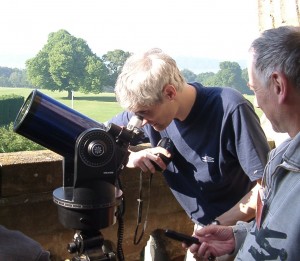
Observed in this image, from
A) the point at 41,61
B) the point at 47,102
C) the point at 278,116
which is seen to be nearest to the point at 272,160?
the point at 278,116

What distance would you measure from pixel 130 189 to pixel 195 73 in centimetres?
92

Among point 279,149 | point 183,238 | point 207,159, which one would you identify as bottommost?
point 183,238

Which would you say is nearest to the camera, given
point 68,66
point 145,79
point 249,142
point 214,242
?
point 214,242

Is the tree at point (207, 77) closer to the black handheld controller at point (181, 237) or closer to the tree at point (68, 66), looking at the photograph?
the tree at point (68, 66)

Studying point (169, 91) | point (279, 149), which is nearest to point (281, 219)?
point (279, 149)

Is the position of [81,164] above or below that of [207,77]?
below

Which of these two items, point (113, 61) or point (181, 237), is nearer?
point (181, 237)

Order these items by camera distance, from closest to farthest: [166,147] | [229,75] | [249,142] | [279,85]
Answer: [279,85]
[249,142]
[166,147]
[229,75]

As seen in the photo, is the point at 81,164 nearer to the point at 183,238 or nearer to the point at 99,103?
the point at 183,238

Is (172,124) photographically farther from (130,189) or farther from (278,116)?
(278,116)

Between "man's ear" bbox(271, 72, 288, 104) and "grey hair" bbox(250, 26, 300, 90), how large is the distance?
0.04 feet

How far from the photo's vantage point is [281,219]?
1148 mm

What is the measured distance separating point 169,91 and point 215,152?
357 millimetres

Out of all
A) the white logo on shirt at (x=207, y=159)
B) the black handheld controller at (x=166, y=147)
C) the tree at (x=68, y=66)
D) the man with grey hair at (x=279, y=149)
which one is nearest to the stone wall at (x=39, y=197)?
the tree at (x=68, y=66)
